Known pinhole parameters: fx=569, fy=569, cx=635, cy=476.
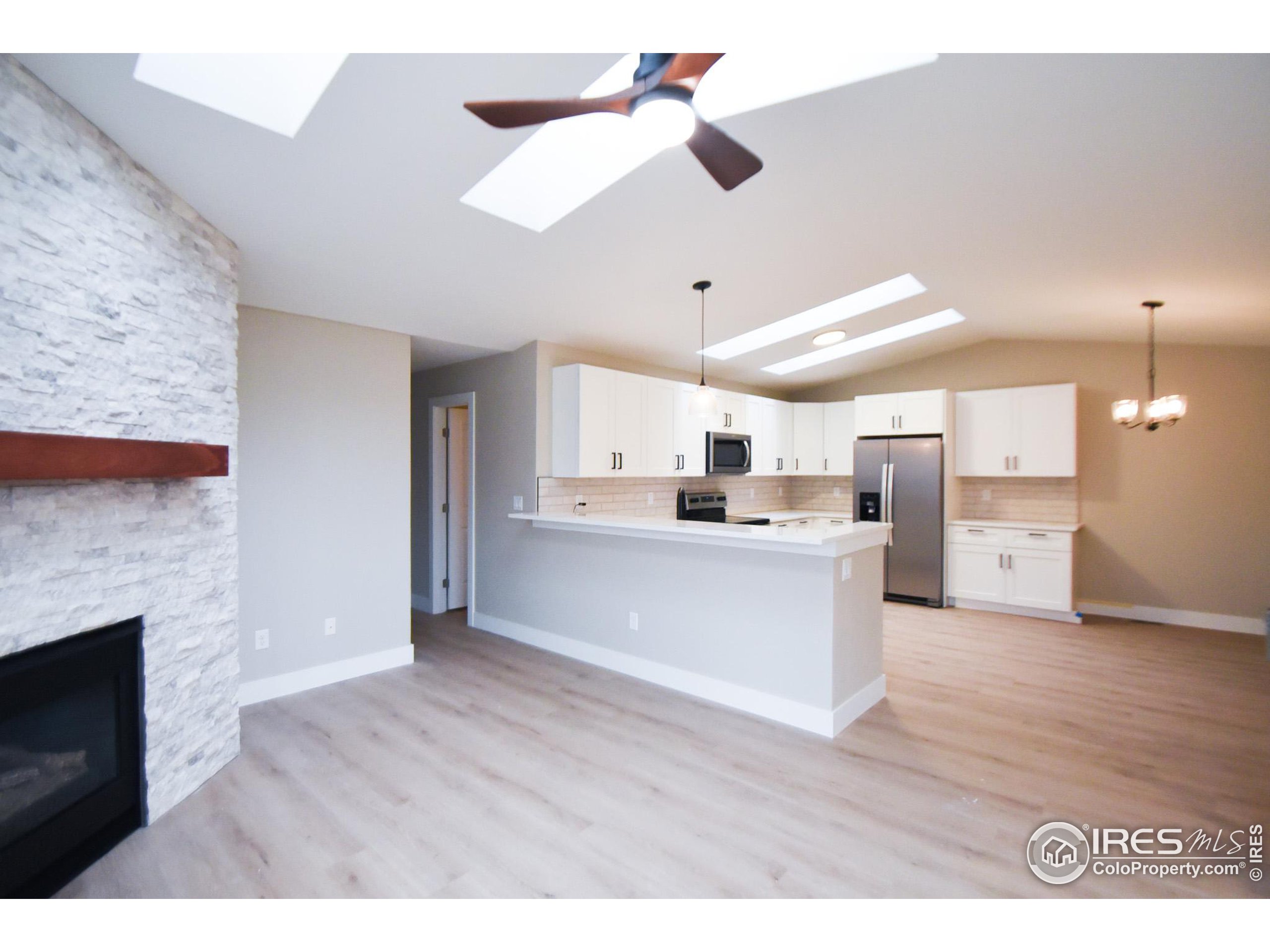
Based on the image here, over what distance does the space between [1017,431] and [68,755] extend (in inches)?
280

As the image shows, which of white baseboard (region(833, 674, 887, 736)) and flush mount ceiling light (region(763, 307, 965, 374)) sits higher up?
flush mount ceiling light (region(763, 307, 965, 374))

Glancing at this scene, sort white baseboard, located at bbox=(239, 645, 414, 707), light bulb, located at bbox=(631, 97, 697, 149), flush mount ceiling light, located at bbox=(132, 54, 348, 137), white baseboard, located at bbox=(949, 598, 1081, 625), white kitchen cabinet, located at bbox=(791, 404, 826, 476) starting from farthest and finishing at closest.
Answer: white kitchen cabinet, located at bbox=(791, 404, 826, 476), white baseboard, located at bbox=(949, 598, 1081, 625), white baseboard, located at bbox=(239, 645, 414, 707), flush mount ceiling light, located at bbox=(132, 54, 348, 137), light bulb, located at bbox=(631, 97, 697, 149)

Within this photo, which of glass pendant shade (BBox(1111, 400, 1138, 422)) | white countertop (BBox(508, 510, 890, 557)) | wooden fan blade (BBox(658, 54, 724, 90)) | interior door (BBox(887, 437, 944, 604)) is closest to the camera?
wooden fan blade (BBox(658, 54, 724, 90))

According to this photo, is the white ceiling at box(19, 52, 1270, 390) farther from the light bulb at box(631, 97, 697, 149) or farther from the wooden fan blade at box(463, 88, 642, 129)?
the light bulb at box(631, 97, 697, 149)

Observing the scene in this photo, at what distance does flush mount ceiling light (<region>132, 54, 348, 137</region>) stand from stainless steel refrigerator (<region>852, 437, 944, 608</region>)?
5.88m

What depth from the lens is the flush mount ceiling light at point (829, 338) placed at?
204 inches

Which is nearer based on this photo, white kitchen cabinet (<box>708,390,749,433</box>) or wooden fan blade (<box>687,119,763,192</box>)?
wooden fan blade (<box>687,119,763,192</box>)

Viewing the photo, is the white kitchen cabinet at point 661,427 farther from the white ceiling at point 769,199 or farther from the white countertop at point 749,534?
the white countertop at point 749,534

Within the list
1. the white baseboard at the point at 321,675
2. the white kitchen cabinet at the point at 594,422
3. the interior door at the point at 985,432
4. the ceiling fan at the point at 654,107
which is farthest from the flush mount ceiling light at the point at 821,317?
the white baseboard at the point at 321,675

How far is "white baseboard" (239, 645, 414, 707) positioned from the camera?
347 cm

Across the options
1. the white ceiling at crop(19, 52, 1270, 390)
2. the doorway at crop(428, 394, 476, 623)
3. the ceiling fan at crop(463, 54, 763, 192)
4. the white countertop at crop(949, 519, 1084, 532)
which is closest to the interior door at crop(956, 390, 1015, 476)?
the white countertop at crop(949, 519, 1084, 532)

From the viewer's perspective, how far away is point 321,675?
148 inches

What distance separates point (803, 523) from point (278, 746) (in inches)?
216
